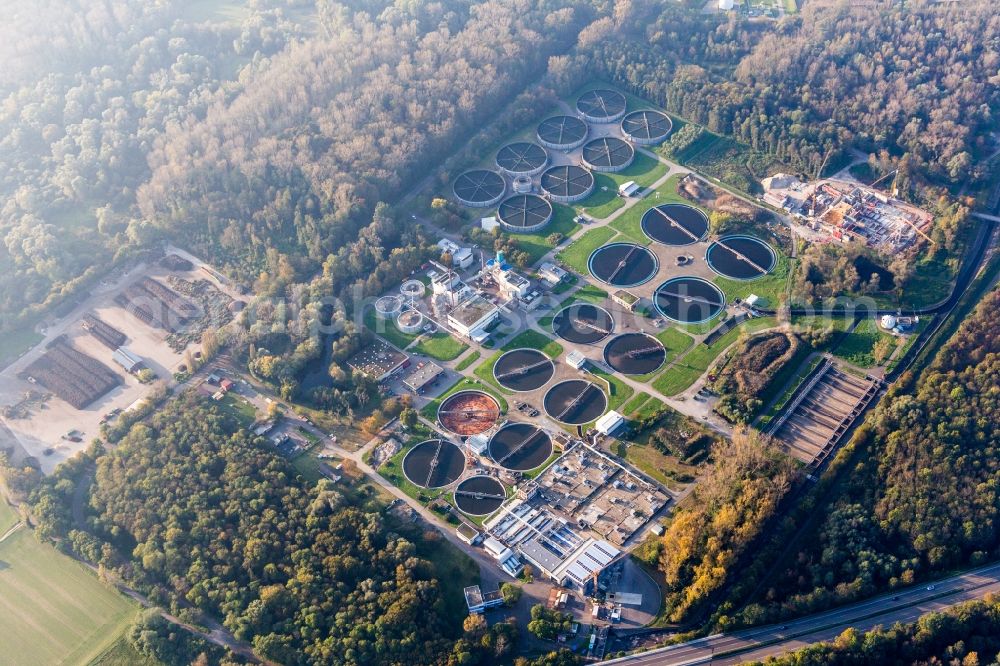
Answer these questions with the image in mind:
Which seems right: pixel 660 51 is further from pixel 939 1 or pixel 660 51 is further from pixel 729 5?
pixel 939 1

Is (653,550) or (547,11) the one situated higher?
(547,11)

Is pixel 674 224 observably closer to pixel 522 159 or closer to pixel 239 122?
pixel 522 159

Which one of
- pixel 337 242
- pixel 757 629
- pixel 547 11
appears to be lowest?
pixel 757 629

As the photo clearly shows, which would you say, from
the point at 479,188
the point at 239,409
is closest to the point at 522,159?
the point at 479,188

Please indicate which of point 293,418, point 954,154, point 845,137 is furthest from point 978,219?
point 293,418

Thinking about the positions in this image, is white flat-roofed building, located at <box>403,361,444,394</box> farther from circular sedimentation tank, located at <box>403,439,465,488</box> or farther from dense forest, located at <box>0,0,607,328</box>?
dense forest, located at <box>0,0,607,328</box>
